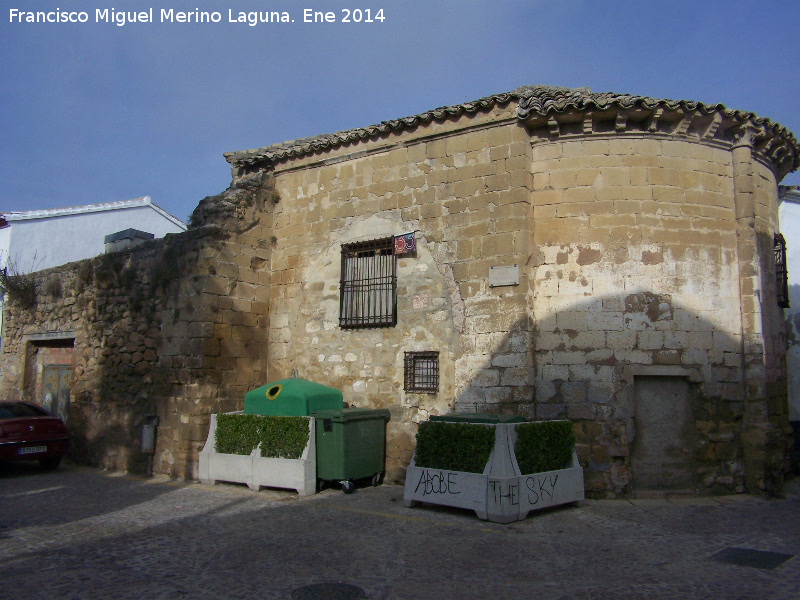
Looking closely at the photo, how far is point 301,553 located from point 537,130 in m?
6.61

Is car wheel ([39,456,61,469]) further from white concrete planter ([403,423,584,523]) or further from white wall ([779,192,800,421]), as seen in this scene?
white wall ([779,192,800,421])

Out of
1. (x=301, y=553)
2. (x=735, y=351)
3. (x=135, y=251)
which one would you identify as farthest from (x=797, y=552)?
(x=135, y=251)

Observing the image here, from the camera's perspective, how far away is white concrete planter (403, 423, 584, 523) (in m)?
7.11

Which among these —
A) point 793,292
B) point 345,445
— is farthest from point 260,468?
point 793,292

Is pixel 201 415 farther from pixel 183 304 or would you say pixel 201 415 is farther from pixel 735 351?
pixel 735 351

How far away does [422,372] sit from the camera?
9.66m

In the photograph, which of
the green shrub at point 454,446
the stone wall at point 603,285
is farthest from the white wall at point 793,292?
the green shrub at point 454,446

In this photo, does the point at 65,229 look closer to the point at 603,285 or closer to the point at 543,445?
the point at 603,285

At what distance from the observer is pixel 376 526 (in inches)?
277

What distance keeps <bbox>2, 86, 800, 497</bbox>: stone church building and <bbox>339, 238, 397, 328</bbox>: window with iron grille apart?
3 cm

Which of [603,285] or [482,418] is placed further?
[603,285]

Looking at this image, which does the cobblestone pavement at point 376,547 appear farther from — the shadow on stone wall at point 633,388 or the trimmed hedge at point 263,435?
the trimmed hedge at point 263,435

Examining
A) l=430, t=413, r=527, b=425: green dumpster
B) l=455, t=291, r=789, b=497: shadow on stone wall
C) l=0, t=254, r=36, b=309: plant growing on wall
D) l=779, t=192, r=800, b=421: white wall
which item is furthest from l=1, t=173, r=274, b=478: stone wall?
l=779, t=192, r=800, b=421: white wall

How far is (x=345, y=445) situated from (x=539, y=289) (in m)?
3.51
